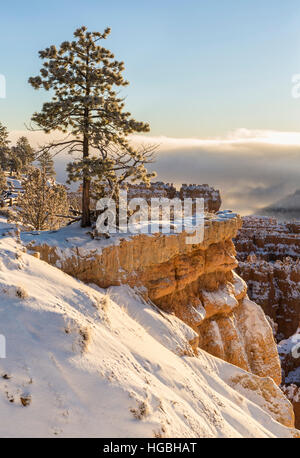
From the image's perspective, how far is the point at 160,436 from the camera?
16.9 feet

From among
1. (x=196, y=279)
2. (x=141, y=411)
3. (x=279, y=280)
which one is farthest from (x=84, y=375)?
(x=279, y=280)

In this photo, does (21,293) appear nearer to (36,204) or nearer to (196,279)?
(196,279)

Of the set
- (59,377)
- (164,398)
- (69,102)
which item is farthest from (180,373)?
(69,102)

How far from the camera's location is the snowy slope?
4.89 m

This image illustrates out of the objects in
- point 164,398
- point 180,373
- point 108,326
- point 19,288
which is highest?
point 19,288

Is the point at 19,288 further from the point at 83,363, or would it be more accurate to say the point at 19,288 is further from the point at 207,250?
the point at 207,250

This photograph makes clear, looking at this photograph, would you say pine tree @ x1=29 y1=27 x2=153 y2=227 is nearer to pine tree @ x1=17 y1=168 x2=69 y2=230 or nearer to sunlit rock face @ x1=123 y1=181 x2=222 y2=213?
pine tree @ x1=17 y1=168 x2=69 y2=230

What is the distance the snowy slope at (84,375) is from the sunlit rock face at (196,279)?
6.85 feet

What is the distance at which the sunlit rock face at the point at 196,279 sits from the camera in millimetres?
11172

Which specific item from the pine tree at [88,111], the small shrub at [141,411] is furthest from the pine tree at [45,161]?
the small shrub at [141,411]

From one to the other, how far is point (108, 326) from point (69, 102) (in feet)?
28.1

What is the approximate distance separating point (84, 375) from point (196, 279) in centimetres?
985

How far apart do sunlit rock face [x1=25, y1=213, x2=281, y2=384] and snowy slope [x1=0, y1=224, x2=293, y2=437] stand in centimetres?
209

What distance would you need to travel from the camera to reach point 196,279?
1490 centimetres
